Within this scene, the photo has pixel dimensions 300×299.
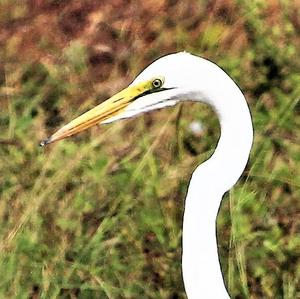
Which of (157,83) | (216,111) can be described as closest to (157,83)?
(157,83)

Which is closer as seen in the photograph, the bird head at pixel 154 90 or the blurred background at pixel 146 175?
the bird head at pixel 154 90

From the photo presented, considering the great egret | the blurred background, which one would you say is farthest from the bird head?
the blurred background

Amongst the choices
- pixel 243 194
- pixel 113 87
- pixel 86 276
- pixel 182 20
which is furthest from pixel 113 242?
pixel 182 20

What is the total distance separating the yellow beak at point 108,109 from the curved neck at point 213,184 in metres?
0.12

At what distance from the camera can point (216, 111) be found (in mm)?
2377

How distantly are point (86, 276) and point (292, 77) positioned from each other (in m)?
0.96

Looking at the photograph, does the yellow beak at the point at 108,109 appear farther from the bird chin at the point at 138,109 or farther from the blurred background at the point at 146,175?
the blurred background at the point at 146,175

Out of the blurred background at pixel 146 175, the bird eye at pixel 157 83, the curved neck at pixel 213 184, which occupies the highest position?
the bird eye at pixel 157 83

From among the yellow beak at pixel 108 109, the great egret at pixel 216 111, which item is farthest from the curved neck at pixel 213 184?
the yellow beak at pixel 108 109

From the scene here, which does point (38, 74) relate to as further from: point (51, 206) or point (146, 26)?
point (51, 206)

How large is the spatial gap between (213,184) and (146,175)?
1.07 m

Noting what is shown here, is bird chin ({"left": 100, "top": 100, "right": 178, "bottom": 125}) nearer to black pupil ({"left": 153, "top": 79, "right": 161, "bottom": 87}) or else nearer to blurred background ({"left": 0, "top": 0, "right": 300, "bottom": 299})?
black pupil ({"left": 153, "top": 79, "right": 161, "bottom": 87})

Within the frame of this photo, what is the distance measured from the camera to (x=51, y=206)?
3.45m

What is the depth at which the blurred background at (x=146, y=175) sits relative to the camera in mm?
3314
